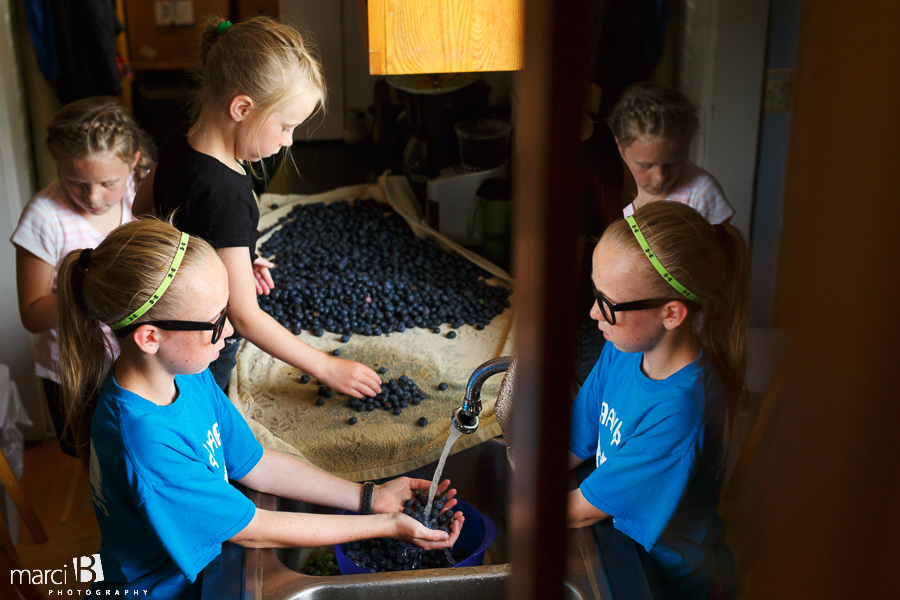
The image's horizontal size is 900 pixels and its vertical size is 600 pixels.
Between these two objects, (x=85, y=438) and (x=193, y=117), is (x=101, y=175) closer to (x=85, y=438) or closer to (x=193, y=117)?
(x=193, y=117)

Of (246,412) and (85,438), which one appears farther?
(246,412)

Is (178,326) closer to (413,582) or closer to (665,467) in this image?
(413,582)

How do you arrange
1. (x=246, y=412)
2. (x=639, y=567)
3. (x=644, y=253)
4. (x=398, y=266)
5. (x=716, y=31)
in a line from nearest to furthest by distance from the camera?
(x=716, y=31) → (x=644, y=253) → (x=639, y=567) → (x=246, y=412) → (x=398, y=266)

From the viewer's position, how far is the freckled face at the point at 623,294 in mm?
818

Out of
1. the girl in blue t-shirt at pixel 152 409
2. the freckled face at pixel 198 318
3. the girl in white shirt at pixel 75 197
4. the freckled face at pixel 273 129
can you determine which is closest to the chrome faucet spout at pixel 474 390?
the girl in blue t-shirt at pixel 152 409

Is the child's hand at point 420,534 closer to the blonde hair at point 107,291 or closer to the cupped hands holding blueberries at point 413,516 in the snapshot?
the cupped hands holding blueberries at point 413,516

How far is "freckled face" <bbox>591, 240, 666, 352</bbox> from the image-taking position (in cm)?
82

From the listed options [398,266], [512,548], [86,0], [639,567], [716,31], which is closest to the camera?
[512,548]

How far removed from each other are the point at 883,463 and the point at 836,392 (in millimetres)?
36

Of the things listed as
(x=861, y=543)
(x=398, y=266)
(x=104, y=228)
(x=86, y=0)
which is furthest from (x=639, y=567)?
(x=86, y=0)

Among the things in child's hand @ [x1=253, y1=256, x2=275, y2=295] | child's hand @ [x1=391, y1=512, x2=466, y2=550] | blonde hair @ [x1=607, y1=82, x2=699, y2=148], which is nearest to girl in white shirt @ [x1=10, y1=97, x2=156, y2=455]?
child's hand @ [x1=253, y1=256, x2=275, y2=295]

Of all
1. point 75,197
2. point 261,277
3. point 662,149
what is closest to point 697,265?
point 662,149

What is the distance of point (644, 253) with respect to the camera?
0.80m

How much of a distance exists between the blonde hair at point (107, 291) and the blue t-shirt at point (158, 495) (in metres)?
0.05
